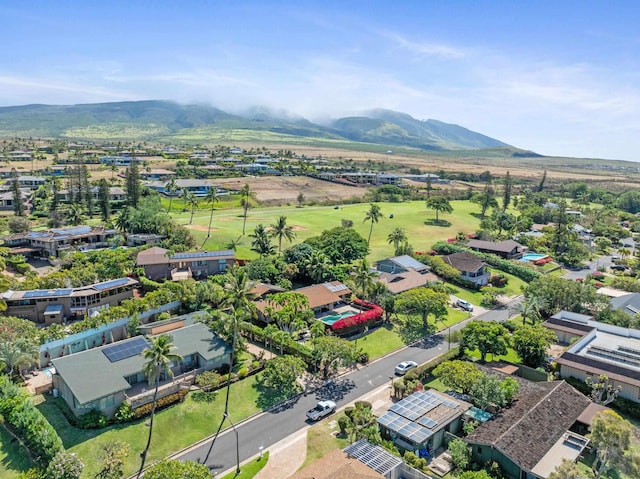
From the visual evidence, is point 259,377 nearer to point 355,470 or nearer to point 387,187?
point 355,470

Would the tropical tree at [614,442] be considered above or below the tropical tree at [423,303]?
above

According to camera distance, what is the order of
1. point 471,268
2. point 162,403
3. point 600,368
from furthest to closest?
point 471,268, point 600,368, point 162,403

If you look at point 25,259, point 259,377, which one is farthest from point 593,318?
point 25,259

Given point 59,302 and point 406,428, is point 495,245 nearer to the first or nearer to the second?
point 406,428

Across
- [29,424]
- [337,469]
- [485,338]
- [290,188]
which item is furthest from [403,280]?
[290,188]

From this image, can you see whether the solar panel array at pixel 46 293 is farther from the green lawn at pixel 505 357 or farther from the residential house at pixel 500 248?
the residential house at pixel 500 248

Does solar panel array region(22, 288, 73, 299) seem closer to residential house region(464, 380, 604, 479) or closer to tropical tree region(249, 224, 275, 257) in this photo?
tropical tree region(249, 224, 275, 257)

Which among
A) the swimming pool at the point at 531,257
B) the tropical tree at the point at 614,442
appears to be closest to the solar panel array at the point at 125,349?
the tropical tree at the point at 614,442
